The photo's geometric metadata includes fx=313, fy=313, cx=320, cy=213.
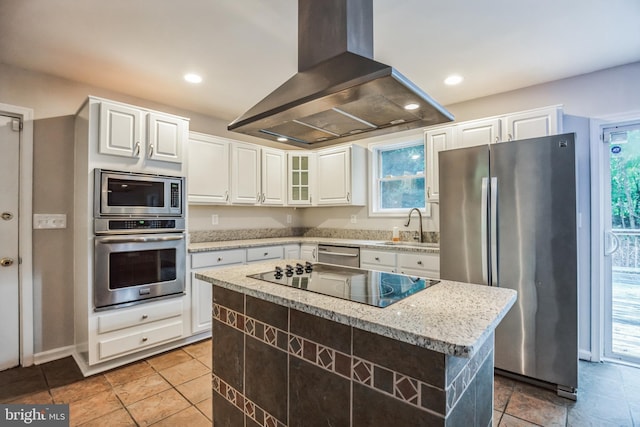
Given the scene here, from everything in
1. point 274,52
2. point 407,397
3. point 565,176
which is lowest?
point 407,397

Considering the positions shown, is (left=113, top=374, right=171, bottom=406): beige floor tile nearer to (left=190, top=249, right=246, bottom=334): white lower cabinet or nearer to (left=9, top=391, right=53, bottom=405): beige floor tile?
(left=9, top=391, right=53, bottom=405): beige floor tile

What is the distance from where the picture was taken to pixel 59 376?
2.45 metres

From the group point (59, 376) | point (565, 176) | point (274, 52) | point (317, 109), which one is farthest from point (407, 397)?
point (59, 376)

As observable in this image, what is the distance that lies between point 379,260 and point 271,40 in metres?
2.20

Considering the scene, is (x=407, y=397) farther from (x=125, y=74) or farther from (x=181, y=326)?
(x=125, y=74)

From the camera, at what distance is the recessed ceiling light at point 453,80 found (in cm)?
283

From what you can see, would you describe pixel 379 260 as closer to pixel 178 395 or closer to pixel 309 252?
pixel 309 252

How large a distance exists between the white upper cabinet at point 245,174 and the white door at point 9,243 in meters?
1.85

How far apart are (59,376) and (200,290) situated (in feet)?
3.90

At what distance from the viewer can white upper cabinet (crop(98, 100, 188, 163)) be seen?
2.50 meters

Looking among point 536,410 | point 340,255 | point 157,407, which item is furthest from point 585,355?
point 157,407

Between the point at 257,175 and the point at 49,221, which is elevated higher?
the point at 257,175

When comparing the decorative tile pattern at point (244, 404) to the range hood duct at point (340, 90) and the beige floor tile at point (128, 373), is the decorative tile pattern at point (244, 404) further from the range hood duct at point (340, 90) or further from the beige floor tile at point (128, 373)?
the range hood duct at point (340, 90)

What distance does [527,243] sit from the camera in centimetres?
226
